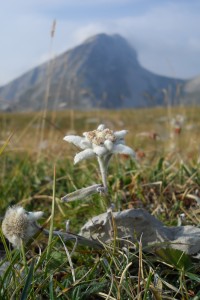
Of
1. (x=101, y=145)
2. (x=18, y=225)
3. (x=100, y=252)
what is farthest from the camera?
(x=100, y=252)

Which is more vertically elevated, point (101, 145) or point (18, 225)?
point (101, 145)

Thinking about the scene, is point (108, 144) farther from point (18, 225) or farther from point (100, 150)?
point (18, 225)

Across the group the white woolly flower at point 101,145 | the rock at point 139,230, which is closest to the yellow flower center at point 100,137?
the white woolly flower at point 101,145

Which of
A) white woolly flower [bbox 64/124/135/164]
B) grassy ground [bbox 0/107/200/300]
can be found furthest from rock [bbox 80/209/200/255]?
white woolly flower [bbox 64/124/135/164]

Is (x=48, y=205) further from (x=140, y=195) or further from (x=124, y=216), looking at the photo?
(x=124, y=216)

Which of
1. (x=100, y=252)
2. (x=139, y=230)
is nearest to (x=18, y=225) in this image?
(x=100, y=252)

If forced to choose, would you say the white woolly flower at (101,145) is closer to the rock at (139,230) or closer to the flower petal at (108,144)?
the flower petal at (108,144)

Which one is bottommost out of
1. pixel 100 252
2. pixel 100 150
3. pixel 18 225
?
pixel 100 252
